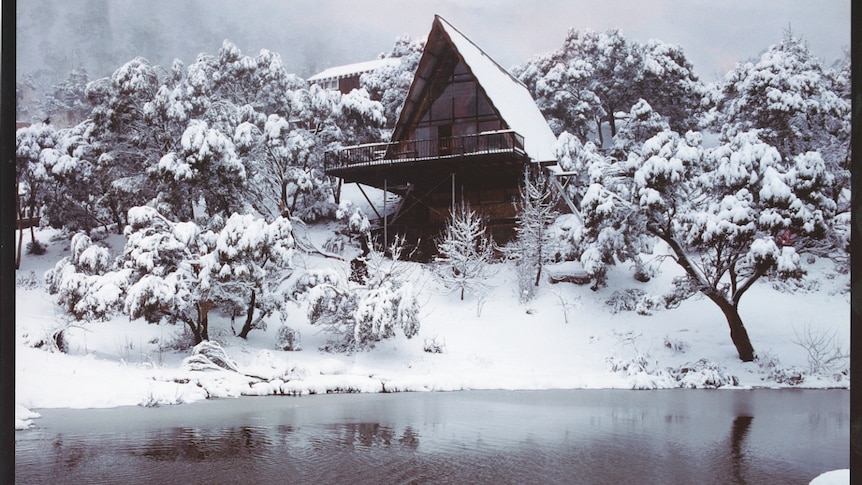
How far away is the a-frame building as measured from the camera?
11031 mm

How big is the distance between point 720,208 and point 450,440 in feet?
14.6

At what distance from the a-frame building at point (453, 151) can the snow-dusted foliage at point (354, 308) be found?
2.28 m

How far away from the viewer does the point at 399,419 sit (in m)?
6.47

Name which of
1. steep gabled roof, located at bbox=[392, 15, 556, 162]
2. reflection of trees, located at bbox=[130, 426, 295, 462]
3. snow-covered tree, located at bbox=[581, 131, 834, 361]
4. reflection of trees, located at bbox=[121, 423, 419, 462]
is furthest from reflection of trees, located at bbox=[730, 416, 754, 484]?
steep gabled roof, located at bbox=[392, 15, 556, 162]


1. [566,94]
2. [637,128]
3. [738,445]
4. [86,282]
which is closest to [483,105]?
[566,94]

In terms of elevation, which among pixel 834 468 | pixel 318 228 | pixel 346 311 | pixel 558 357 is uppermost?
pixel 318 228

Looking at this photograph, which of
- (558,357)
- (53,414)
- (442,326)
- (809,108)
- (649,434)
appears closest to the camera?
(649,434)

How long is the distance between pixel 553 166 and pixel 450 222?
1.95m

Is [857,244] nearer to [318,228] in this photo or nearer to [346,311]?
[346,311]

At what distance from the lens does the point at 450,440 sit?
5.56m

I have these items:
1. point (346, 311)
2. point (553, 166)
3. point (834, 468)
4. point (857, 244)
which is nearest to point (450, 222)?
point (553, 166)

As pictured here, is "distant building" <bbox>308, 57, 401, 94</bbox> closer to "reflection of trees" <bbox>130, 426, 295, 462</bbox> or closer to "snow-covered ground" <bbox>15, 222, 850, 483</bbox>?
"snow-covered ground" <bbox>15, 222, 850, 483</bbox>

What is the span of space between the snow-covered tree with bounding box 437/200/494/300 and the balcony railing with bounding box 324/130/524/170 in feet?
3.15

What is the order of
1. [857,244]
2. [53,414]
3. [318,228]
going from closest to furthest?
[857,244] < [53,414] < [318,228]
